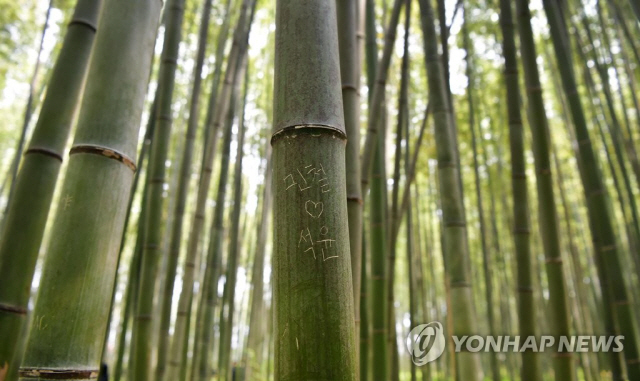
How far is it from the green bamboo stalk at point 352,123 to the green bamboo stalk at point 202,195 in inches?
56.0

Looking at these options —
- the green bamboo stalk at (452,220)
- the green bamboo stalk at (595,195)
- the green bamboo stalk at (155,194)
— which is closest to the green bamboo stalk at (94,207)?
the green bamboo stalk at (155,194)

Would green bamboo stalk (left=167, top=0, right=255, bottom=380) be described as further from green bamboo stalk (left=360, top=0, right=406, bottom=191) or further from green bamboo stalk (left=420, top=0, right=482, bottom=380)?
green bamboo stalk (left=420, top=0, right=482, bottom=380)

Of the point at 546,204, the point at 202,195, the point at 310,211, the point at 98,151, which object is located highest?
the point at 202,195

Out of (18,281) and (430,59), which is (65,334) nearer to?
(18,281)

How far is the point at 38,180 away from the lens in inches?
52.2

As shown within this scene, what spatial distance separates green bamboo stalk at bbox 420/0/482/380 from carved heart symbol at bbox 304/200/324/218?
122 cm

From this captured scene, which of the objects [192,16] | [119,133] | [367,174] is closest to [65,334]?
[119,133]

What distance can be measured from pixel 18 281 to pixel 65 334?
2.01 ft

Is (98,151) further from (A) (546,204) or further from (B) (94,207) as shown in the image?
(A) (546,204)

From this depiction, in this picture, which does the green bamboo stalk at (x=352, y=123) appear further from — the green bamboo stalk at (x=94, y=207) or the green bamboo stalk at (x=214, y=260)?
the green bamboo stalk at (x=214, y=260)

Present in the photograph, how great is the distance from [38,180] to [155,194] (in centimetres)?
74

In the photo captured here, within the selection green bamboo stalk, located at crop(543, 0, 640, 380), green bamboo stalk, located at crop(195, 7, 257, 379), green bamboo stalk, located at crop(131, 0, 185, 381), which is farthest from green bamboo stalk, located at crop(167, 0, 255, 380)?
green bamboo stalk, located at crop(543, 0, 640, 380)

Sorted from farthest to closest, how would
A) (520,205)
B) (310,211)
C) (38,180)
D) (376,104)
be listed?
(520,205) → (376,104) → (38,180) → (310,211)

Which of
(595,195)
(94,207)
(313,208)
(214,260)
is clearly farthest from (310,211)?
(214,260)
